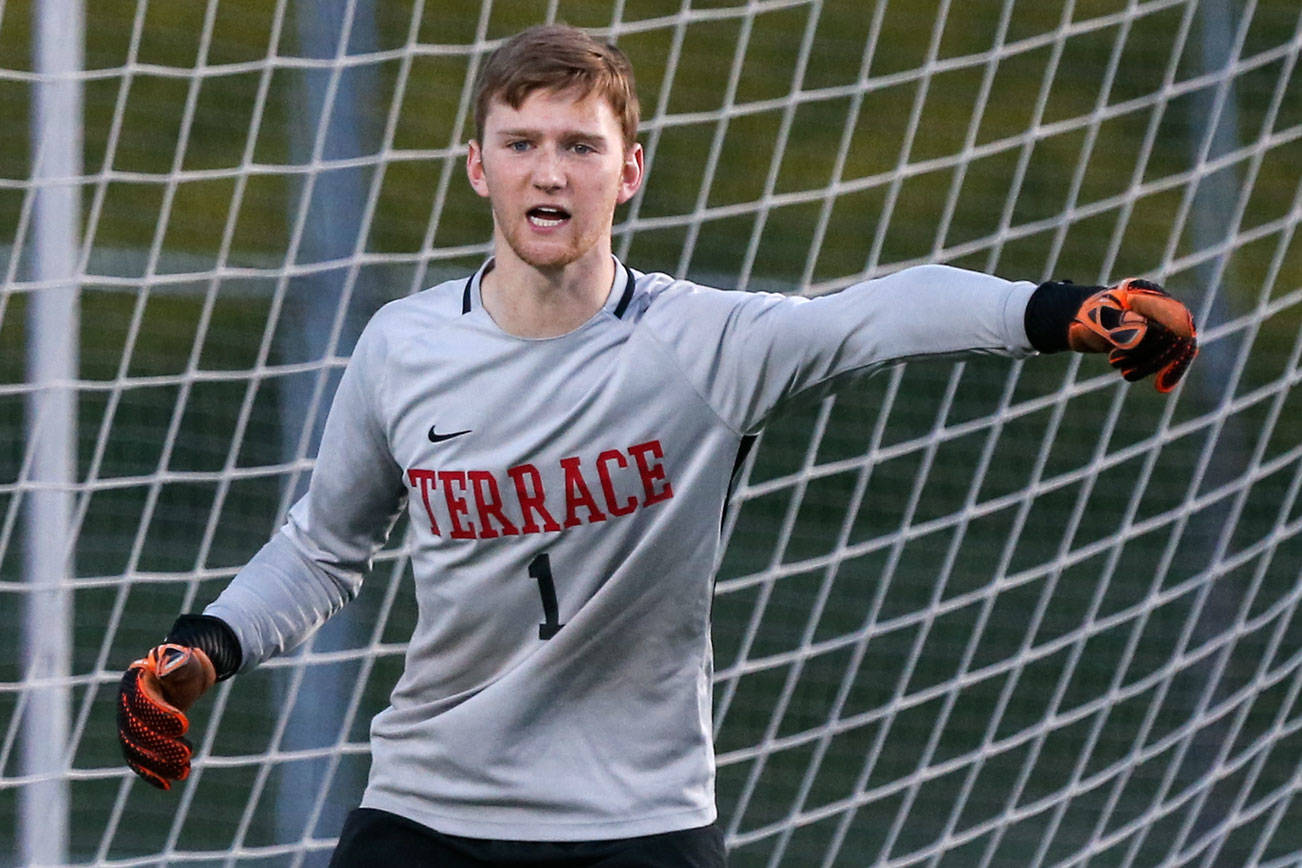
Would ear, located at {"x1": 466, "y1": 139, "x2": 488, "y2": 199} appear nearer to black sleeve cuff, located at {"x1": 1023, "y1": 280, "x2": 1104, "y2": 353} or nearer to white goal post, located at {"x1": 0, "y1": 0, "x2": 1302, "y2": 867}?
black sleeve cuff, located at {"x1": 1023, "y1": 280, "x2": 1104, "y2": 353}

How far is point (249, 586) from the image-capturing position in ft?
6.89

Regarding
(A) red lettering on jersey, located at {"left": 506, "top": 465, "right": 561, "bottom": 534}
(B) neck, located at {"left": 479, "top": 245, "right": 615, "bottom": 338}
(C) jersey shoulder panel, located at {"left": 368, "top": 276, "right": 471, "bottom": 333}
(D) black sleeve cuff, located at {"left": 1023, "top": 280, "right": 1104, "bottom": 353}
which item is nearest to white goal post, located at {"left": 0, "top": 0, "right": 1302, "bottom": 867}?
(C) jersey shoulder panel, located at {"left": 368, "top": 276, "right": 471, "bottom": 333}

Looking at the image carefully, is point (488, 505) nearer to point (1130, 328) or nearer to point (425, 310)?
point (425, 310)

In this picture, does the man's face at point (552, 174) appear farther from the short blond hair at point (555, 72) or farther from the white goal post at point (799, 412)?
the white goal post at point (799, 412)

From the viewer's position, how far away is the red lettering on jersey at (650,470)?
196cm

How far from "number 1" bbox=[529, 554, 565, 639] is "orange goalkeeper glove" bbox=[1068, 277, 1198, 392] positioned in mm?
643

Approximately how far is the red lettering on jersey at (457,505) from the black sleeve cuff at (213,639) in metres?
0.29

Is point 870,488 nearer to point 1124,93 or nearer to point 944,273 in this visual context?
point 1124,93

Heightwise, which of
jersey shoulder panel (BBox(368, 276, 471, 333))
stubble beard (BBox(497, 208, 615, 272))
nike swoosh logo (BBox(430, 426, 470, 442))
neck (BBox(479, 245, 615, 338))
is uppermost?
stubble beard (BBox(497, 208, 615, 272))

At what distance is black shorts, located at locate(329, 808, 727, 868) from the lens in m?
1.92

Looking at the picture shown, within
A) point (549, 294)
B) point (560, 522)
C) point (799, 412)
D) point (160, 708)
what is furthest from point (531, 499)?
point (799, 412)

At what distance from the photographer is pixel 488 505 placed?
1.97 m

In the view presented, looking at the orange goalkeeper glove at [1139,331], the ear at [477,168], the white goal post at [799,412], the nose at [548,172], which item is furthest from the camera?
the white goal post at [799,412]

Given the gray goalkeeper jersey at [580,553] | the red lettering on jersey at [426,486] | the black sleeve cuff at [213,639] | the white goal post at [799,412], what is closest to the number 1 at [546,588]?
the gray goalkeeper jersey at [580,553]
